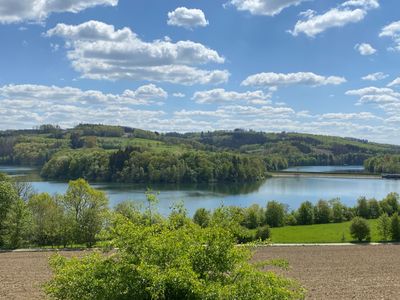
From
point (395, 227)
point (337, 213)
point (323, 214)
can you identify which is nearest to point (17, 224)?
point (395, 227)

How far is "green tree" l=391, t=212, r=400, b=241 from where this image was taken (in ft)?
149

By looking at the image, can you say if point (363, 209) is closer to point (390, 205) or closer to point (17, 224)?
point (390, 205)

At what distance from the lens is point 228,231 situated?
31.9ft

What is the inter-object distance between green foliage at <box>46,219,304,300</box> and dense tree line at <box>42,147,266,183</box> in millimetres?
116722

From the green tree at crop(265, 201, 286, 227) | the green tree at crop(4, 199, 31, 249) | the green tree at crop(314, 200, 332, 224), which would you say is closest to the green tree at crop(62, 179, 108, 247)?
the green tree at crop(4, 199, 31, 249)

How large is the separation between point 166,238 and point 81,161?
128243 millimetres

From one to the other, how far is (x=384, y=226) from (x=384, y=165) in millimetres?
123916

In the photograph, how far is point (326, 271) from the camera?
29828 mm

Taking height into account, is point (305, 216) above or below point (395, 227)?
below

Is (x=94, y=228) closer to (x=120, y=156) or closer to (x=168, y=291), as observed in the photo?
(x=168, y=291)

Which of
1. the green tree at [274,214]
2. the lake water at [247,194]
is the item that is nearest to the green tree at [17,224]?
the green tree at [274,214]

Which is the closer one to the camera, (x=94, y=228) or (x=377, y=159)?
(x=94, y=228)

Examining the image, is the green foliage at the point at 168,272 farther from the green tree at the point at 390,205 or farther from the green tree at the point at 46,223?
the green tree at the point at 390,205

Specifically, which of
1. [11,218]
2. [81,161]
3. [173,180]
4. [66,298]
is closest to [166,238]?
[66,298]
